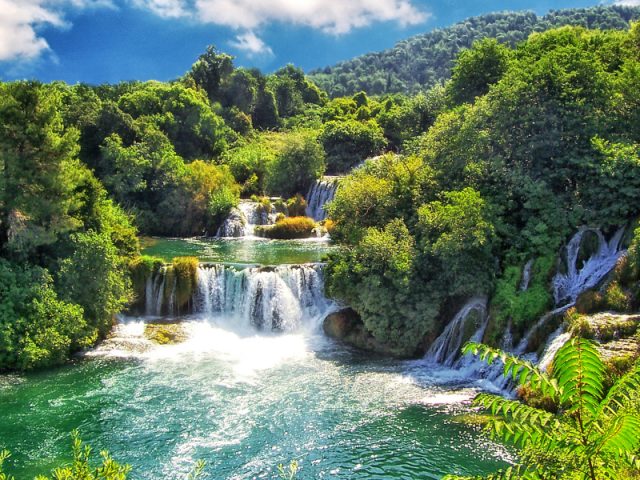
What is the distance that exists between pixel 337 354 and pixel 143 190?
2273cm

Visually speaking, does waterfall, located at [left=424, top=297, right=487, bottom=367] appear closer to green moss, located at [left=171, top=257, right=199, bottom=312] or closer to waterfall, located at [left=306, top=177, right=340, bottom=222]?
green moss, located at [left=171, top=257, right=199, bottom=312]

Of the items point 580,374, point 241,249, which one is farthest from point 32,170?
point 580,374

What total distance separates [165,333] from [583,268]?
1505 centimetres

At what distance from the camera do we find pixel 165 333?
20250 mm

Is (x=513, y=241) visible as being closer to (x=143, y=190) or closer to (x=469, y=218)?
(x=469, y=218)

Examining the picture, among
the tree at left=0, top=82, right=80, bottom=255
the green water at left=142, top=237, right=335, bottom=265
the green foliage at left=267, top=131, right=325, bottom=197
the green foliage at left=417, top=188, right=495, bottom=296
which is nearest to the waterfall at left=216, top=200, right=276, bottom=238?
the green water at left=142, top=237, right=335, bottom=265

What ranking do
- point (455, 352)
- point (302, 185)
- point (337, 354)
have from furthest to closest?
point (302, 185) → point (337, 354) → point (455, 352)

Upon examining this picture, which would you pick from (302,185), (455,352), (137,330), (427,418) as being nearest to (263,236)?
(302,185)

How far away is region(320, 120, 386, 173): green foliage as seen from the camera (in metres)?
48.6

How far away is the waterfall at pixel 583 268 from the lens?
1659 centimetres

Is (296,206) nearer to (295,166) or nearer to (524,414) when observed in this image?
(295,166)

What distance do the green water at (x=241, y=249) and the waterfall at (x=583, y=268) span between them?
1112 cm

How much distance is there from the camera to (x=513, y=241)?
→ 18312 millimetres

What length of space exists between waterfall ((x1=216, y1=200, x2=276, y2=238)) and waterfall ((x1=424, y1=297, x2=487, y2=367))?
19.2 m
